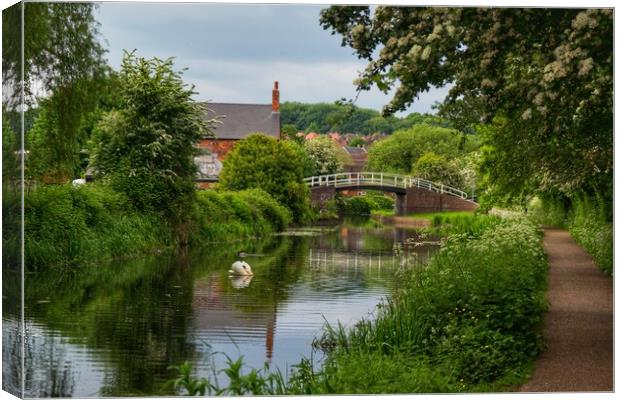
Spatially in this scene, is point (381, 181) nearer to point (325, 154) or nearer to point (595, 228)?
point (325, 154)

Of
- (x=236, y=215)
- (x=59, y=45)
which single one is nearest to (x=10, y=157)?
(x=59, y=45)

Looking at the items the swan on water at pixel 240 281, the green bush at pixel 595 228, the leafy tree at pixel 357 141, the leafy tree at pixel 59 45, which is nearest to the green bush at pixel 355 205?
the leafy tree at pixel 357 141

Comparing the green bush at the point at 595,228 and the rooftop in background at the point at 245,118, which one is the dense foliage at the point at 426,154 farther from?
the green bush at the point at 595,228

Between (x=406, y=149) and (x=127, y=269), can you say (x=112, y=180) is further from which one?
(x=406, y=149)

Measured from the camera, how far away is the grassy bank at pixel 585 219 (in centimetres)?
1124

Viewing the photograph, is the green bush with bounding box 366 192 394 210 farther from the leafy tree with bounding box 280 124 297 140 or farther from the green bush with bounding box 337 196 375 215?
the leafy tree with bounding box 280 124 297 140

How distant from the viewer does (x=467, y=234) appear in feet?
46.2

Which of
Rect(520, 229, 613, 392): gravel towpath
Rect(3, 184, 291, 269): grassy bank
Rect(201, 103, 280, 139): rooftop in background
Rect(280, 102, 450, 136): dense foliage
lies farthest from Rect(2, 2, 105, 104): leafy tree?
Rect(520, 229, 613, 392): gravel towpath

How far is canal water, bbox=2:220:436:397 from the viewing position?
1034 centimetres

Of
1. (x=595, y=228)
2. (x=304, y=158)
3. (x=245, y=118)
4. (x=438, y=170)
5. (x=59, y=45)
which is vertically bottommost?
(x=595, y=228)

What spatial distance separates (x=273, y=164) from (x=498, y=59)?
25.0 ft

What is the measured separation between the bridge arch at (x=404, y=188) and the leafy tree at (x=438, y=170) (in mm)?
71

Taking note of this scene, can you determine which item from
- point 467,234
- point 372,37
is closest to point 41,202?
point 467,234

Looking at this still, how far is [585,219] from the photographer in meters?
14.3
